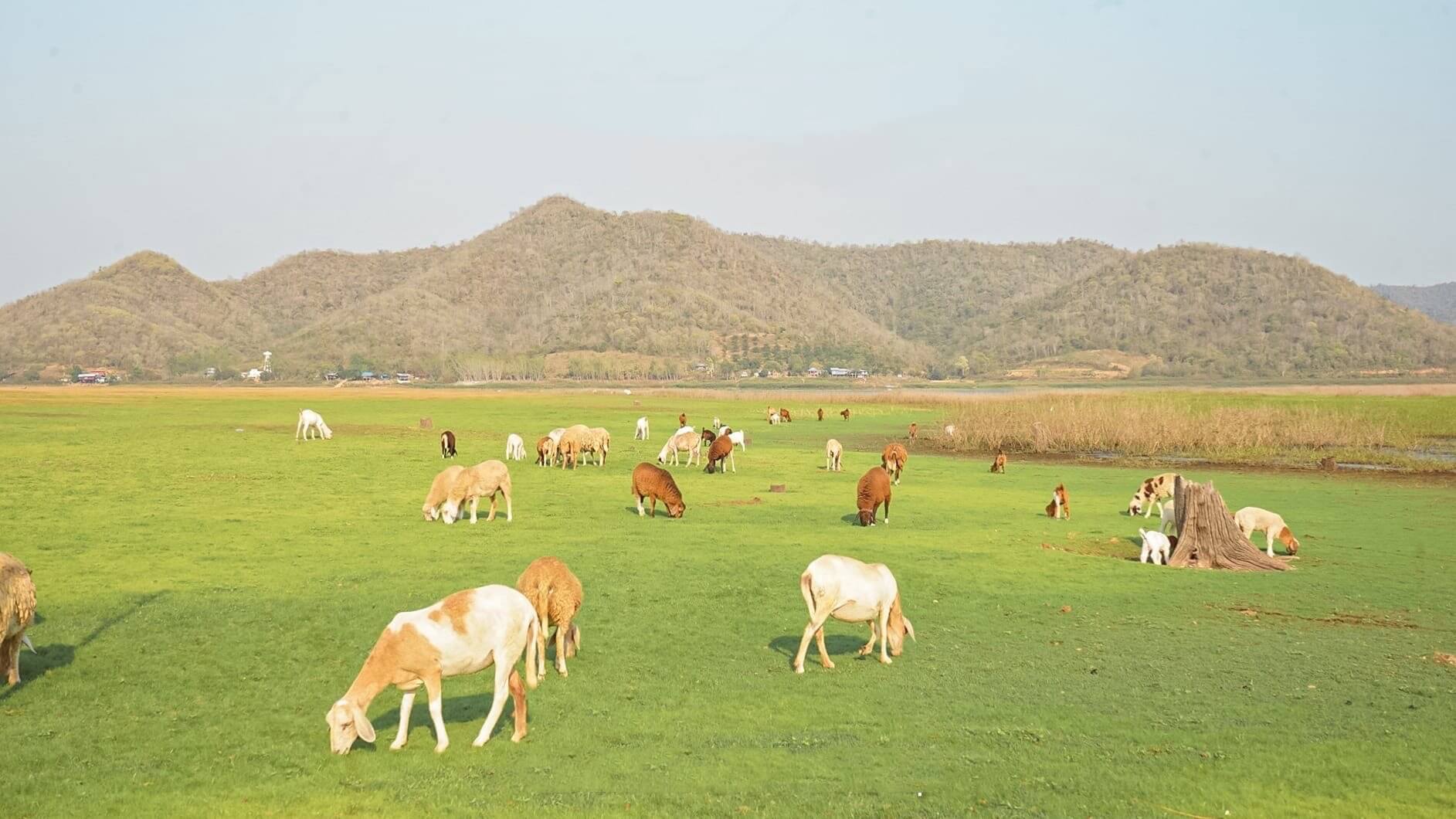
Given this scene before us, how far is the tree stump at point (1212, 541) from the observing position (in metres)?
18.2

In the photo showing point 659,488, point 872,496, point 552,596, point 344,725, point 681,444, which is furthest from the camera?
point 681,444

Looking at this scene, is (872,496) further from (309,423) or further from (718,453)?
(309,423)

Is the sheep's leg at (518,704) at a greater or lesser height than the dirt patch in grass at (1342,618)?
greater

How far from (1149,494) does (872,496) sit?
7.77 metres

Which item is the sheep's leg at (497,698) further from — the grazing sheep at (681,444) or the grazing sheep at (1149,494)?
the grazing sheep at (681,444)

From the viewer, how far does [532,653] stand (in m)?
9.95

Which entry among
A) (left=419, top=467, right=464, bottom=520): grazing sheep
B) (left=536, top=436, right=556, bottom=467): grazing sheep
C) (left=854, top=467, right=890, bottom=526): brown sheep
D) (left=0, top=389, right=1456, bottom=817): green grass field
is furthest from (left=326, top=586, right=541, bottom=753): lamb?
(left=536, top=436, right=556, bottom=467): grazing sheep

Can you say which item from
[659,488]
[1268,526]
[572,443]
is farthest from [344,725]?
Answer: [572,443]

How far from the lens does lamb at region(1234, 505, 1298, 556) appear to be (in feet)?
63.7

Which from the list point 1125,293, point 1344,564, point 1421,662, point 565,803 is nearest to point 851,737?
point 565,803

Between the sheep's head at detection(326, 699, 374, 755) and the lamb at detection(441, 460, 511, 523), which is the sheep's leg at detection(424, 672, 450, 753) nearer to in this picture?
the sheep's head at detection(326, 699, 374, 755)

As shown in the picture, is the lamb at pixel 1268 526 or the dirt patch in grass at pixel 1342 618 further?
the lamb at pixel 1268 526

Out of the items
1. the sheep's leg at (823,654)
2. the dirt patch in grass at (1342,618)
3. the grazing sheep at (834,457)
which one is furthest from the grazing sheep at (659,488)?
the grazing sheep at (834,457)

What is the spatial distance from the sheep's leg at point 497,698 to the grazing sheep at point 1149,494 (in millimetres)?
19776
